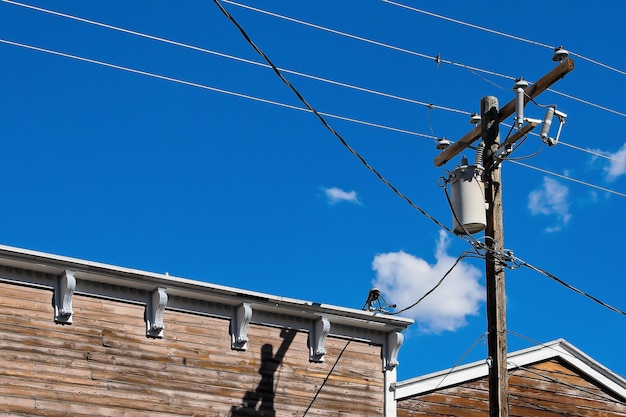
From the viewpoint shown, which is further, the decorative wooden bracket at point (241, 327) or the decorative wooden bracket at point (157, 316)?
the decorative wooden bracket at point (241, 327)

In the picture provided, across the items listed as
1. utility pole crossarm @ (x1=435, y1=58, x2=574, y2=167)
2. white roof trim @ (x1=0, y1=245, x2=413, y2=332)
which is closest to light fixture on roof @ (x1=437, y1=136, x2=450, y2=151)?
utility pole crossarm @ (x1=435, y1=58, x2=574, y2=167)

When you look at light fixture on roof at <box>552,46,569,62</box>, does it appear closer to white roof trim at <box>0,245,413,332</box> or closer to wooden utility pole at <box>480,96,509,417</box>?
wooden utility pole at <box>480,96,509,417</box>

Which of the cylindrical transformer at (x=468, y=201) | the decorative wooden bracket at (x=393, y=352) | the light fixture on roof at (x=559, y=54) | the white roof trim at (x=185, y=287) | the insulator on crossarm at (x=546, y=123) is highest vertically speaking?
the light fixture on roof at (x=559, y=54)

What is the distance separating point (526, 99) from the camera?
1689cm

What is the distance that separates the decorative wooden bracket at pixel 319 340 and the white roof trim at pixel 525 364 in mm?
1749

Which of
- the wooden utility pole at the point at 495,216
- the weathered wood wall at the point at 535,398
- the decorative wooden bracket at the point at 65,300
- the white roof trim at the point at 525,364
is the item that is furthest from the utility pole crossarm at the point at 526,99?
the decorative wooden bracket at the point at 65,300

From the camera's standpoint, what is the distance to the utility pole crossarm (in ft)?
54.1

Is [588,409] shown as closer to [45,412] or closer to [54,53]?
[45,412]

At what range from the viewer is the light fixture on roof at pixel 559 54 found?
16609mm

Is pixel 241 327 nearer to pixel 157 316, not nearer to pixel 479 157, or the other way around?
pixel 157 316

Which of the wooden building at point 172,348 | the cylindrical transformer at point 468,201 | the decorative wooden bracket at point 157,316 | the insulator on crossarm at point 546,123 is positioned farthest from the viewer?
the decorative wooden bracket at point 157,316

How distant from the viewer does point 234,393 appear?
19.2 meters

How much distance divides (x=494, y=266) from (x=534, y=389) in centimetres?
788

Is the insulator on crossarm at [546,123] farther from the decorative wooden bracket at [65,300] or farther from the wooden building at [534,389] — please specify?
the decorative wooden bracket at [65,300]
